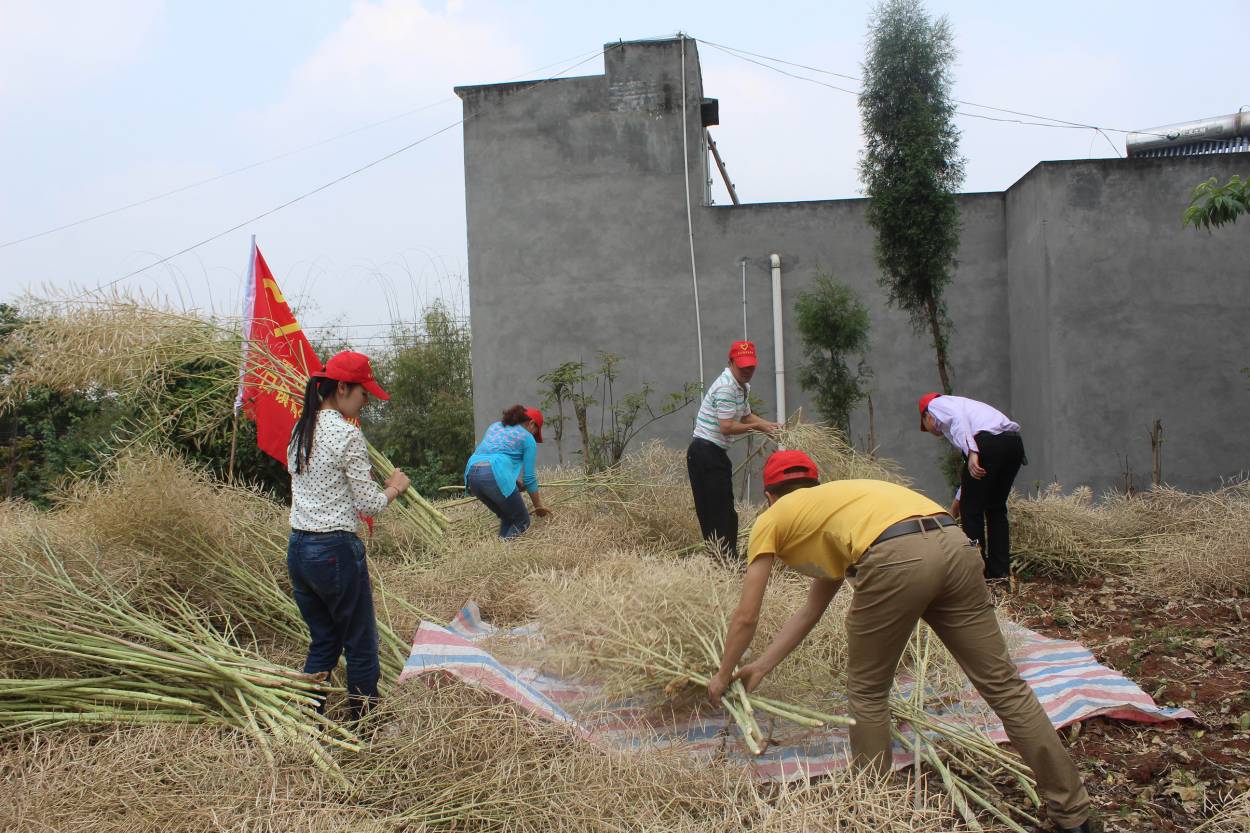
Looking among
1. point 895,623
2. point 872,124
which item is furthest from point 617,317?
point 895,623

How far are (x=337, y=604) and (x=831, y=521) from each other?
5.95 feet

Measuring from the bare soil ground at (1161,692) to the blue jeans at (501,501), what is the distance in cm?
315

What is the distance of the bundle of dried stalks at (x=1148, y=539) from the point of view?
18.1 feet

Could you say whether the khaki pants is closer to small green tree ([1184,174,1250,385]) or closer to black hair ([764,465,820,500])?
black hair ([764,465,820,500])

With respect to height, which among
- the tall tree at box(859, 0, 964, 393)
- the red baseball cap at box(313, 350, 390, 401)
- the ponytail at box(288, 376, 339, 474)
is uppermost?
the tall tree at box(859, 0, 964, 393)

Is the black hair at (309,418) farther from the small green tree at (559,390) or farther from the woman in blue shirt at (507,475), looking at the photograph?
the small green tree at (559,390)

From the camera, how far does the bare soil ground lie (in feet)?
10.1

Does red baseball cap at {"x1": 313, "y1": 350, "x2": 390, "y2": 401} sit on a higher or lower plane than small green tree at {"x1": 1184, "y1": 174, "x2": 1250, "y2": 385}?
lower

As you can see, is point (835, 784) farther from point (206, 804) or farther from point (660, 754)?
point (206, 804)

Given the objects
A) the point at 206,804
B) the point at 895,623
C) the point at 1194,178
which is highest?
the point at 1194,178

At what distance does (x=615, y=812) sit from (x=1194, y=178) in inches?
385

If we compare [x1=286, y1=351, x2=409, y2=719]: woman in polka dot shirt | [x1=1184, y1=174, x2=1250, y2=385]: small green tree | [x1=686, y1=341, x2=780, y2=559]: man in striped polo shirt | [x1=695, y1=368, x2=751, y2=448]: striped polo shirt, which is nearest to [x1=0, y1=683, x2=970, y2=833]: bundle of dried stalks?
[x1=286, y1=351, x2=409, y2=719]: woman in polka dot shirt

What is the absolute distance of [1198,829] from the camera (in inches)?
104

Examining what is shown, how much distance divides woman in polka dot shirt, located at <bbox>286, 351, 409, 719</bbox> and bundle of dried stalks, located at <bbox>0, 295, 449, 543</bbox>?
7.61 feet
